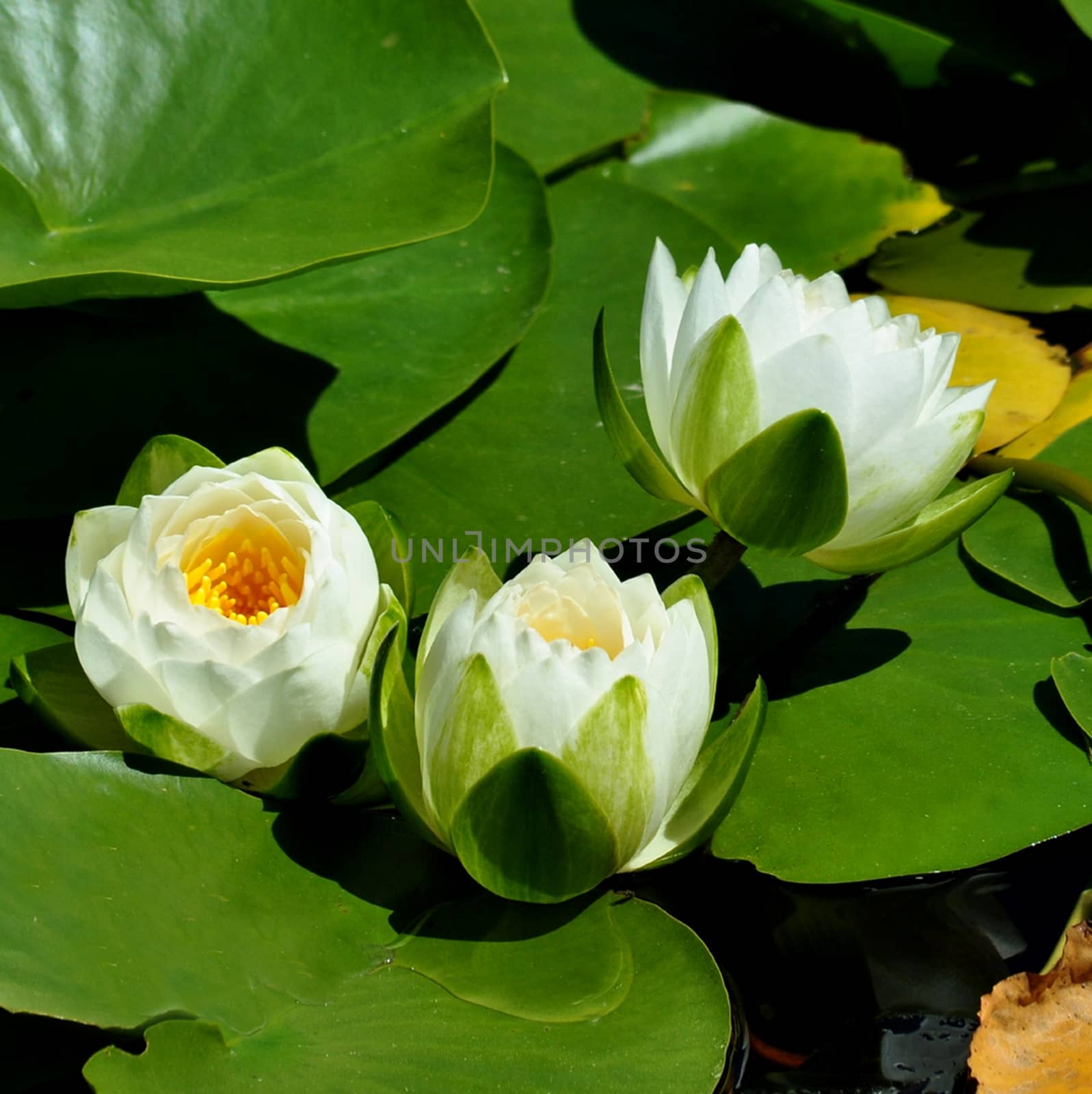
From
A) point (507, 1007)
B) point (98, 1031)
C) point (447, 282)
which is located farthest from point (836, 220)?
point (98, 1031)

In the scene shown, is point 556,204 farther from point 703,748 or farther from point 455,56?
point 703,748

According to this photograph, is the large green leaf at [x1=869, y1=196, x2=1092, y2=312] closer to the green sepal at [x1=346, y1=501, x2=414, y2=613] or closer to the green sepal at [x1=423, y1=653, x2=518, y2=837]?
the green sepal at [x1=346, y1=501, x2=414, y2=613]

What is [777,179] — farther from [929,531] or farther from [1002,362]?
[929,531]

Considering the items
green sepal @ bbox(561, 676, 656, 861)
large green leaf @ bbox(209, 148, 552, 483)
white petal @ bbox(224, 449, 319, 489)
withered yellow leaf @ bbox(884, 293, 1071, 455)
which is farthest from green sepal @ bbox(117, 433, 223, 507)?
withered yellow leaf @ bbox(884, 293, 1071, 455)

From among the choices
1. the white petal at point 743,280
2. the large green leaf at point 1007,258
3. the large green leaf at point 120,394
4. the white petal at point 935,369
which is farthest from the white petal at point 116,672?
the large green leaf at point 1007,258

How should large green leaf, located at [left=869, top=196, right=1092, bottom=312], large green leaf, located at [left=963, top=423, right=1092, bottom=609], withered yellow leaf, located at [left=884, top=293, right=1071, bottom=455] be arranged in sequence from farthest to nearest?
large green leaf, located at [left=869, top=196, right=1092, bottom=312] < withered yellow leaf, located at [left=884, top=293, right=1071, bottom=455] < large green leaf, located at [left=963, top=423, right=1092, bottom=609]

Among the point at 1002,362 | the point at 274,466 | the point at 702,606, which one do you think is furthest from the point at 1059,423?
the point at 274,466
